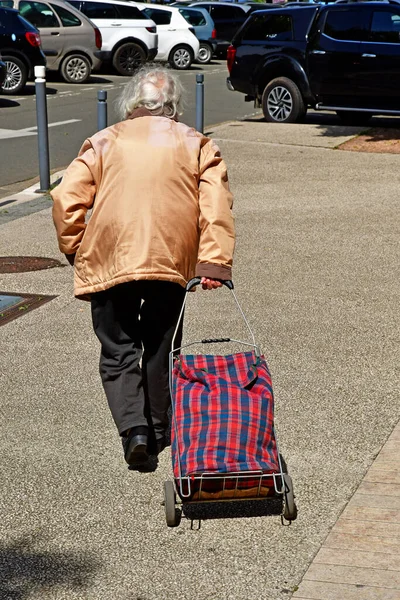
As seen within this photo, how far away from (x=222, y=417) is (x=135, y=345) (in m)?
0.72

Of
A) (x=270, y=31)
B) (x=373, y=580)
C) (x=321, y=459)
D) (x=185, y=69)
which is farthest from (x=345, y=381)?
(x=185, y=69)

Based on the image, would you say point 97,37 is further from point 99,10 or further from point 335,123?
point 335,123

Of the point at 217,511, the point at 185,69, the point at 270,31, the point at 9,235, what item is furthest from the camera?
the point at 185,69

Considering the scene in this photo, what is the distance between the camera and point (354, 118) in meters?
17.1

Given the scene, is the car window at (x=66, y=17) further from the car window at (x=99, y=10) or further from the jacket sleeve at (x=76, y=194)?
the jacket sleeve at (x=76, y=194)

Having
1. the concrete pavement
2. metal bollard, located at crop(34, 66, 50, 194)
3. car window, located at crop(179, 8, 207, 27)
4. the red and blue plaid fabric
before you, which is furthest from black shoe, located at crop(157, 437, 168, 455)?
car window, located at crop(179, 8, 207, 27)

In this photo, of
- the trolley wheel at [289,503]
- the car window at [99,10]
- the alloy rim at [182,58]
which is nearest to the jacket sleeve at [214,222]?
the trolley wheel at [289,503]

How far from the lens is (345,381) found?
5.49 metres

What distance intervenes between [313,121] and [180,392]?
13.9m

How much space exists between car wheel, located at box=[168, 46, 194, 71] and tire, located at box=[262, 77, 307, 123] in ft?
43.1

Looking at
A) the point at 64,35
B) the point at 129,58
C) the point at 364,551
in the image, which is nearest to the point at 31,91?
the point at 64,35

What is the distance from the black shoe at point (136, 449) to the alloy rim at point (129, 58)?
2326 centimetres

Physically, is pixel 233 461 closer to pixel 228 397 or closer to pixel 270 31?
pixel 228 397

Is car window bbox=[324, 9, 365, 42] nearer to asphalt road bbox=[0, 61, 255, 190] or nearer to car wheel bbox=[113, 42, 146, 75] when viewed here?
asphalt road bbox=[0, 61, 255, 190]
